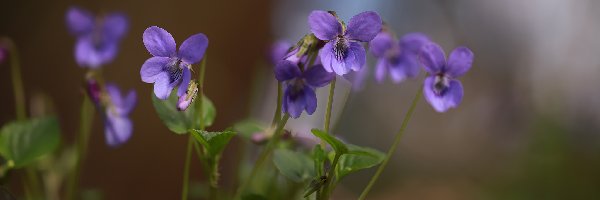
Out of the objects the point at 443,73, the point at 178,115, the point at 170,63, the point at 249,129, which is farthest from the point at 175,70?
the point at 443,73

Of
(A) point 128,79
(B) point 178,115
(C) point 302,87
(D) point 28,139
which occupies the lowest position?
(A) point 128,79

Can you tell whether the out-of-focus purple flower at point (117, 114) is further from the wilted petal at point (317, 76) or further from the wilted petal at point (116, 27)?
the wilted petal at point (317, 76)

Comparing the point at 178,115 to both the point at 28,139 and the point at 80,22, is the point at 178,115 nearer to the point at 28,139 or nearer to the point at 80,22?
the point at 28,139

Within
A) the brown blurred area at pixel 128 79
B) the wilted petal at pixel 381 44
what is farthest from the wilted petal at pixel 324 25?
the brown blurred area at pixel 128 79

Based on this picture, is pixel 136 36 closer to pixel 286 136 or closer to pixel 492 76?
pixel 286 136

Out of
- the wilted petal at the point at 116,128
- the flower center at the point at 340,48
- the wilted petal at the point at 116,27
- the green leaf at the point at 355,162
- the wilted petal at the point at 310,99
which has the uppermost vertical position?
the flower center at the point at 340,48

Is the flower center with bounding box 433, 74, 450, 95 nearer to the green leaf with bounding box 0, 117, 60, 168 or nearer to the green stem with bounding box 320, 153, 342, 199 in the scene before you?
the green stem with bounding box 320, 153, 342, 199
